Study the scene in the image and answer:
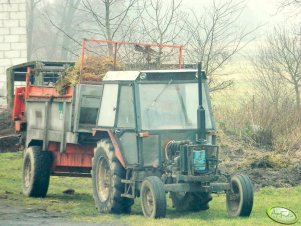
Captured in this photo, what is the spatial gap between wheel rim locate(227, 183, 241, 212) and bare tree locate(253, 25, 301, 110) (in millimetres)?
16510

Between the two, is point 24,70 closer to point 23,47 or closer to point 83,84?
point 83,84

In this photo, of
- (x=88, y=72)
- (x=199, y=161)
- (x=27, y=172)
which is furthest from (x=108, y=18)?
(x=199, y=161)

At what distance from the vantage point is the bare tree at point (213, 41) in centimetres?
2434

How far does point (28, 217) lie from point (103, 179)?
150cm

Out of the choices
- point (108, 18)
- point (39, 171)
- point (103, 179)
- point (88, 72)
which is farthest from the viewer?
point (108, 18)

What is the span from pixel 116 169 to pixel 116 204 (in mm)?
532

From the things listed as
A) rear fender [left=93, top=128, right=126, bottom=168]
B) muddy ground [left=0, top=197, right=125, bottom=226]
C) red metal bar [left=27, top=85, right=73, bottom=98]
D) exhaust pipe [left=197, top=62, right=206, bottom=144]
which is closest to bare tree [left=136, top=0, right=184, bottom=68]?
red metal bar [left=27, top=85, right=73, bottom=98]

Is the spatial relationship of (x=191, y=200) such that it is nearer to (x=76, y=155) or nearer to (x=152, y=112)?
(x=152, y=112)

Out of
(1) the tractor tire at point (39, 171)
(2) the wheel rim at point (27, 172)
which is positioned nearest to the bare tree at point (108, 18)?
(2) the wheel rim at point (27, 172)

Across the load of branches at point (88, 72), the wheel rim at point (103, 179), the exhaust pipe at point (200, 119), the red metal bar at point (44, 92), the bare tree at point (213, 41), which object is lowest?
the wheel rim at point (103, 179)

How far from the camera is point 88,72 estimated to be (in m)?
15.9

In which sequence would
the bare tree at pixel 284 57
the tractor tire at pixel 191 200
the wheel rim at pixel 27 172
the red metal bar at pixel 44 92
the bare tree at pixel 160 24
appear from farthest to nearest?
the bare tree at pixel 284 57 < the bare tree at pixel 160 24 < the wheel rim at pixel 27 172 < the red metal bar at pixel 44 92 < the tractor tire at pixel 191 200

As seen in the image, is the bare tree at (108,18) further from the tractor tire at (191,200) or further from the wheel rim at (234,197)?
the wheel rim at (234,197)

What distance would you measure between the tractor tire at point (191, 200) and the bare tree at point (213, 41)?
389 inches
